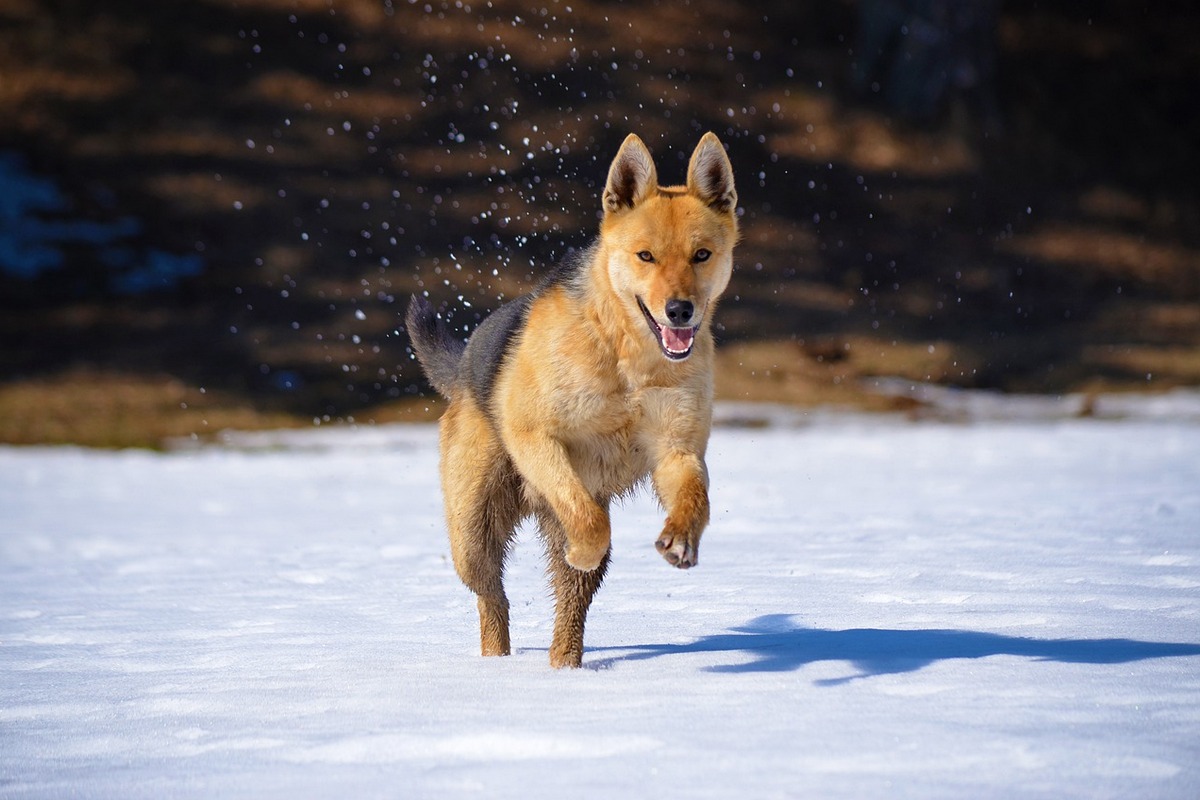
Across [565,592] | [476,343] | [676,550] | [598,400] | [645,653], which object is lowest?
[645,653]

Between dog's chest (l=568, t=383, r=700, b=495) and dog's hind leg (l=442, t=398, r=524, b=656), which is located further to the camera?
dog's hind leg (l=442, t=398, r=524, b=656)

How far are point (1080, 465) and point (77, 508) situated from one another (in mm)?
7783

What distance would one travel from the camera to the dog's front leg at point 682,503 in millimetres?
4105

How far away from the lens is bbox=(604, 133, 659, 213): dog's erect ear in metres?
4.79

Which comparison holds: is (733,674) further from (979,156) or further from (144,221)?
(979,156)

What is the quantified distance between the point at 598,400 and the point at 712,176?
1.02 m

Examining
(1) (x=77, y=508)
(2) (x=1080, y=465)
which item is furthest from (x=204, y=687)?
(2) (x=1080, y=465)

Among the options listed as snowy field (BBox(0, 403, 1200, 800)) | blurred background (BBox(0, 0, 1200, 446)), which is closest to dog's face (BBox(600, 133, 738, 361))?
snowy field (BBox(0, 403, 1200, 800))

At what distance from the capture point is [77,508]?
31.8 feet

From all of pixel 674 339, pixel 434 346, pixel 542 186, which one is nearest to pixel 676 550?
pixel 674 339

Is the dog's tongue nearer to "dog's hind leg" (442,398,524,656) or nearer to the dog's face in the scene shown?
the dog's face

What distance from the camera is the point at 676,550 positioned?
13.5ft

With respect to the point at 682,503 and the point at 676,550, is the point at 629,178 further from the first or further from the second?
the point at 676,550

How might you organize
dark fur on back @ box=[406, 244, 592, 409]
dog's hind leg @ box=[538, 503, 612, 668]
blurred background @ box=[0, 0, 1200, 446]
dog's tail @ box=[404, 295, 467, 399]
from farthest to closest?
blurred background @ box=[0, 0, 1200, 446], dog's tail @ box=[404, 295, 467, 399], dark fur on back @ box=[406, 244, 592, 409], dog's hind leg @ box=[538, 503, 612, 668]
